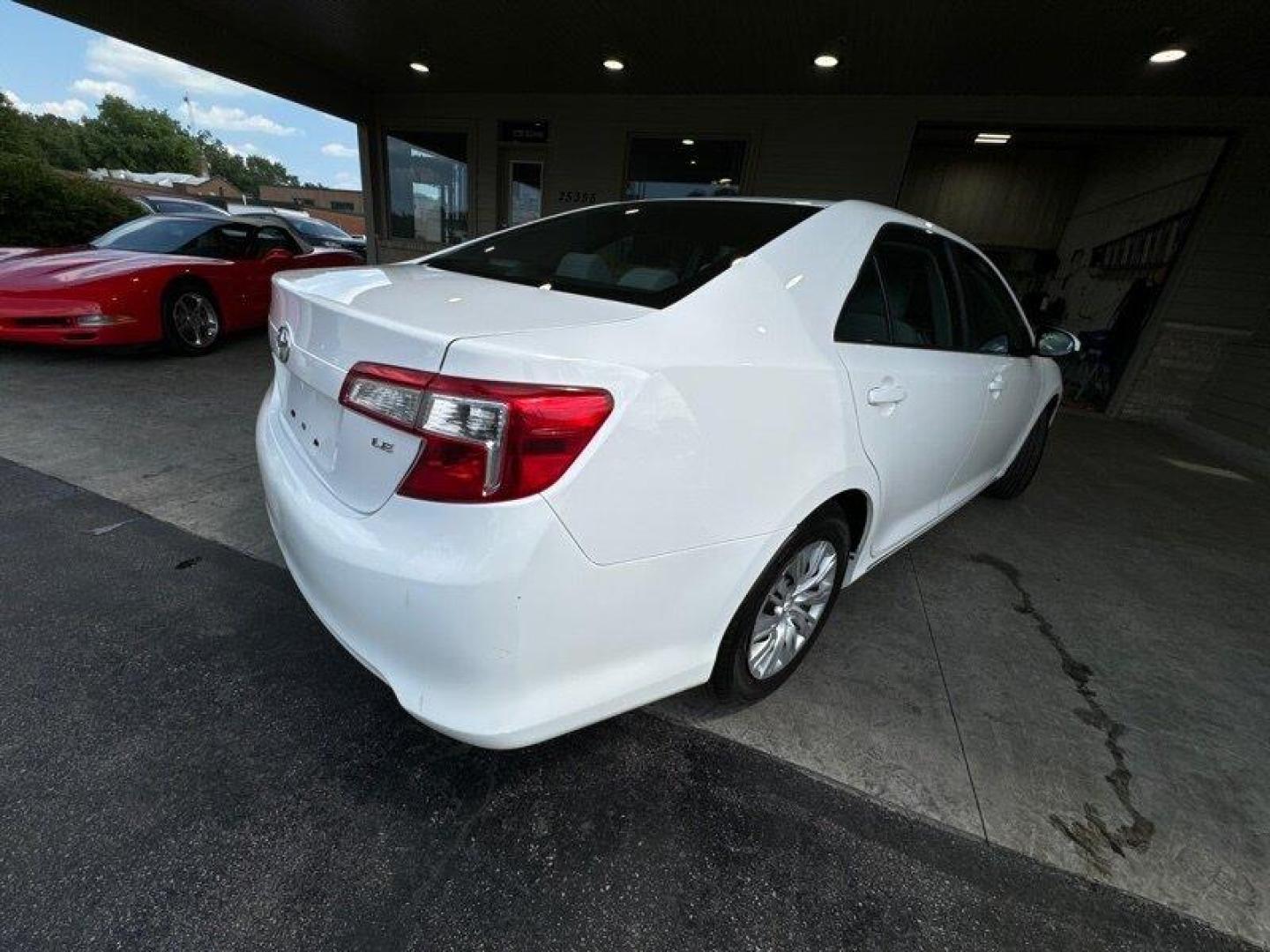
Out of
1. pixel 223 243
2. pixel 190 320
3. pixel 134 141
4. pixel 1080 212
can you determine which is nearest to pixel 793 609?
pixel 190 320

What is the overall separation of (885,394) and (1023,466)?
8.97 ft

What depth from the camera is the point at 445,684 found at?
1160 millimetres

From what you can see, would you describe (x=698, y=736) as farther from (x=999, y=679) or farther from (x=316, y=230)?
(x=316, y=230)

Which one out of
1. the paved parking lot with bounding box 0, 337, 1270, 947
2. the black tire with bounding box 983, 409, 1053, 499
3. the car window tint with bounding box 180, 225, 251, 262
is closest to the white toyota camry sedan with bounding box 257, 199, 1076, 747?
the paved parking lot with bounding box 0, 337, 1270, 947

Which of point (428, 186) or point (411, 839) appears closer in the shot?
point (411, 839)

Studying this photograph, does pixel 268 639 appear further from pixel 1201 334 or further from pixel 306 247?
pixel 1201 334

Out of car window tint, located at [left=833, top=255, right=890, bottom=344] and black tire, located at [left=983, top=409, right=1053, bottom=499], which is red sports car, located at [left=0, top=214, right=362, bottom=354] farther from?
black tire, located at [left=983, top=409, right=1053, bottom=499]

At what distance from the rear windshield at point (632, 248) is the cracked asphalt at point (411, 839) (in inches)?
51.7

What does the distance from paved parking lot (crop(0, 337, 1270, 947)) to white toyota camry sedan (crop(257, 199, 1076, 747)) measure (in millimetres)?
366

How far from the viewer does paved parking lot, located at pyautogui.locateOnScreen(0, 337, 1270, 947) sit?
1.54 metres

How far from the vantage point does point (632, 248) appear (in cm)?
191

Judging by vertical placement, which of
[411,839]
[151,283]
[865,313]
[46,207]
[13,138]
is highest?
[13,138]

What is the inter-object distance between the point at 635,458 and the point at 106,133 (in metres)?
A: 96.7

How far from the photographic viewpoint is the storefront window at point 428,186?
9.34 meters
